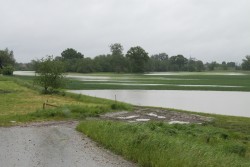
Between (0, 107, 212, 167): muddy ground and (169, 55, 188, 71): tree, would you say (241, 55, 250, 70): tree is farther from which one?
(0, 107, 212, 167): muddy ground

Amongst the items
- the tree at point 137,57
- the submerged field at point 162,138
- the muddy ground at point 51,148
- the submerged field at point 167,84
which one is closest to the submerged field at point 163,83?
the submerged field at point 167,84

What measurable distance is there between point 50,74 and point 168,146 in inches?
1120

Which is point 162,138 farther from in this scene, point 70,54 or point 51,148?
point 70,54

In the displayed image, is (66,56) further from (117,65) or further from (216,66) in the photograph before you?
(216,66)

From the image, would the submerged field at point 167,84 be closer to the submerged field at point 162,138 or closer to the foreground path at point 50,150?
the submerged field at point 162,138

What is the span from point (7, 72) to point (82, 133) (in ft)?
260

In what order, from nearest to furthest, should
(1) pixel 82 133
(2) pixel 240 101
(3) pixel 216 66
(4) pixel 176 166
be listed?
(4) pixel 176 166, (1) pixel 82 133, (2) pixel 240 101, (3) pixel 216 66

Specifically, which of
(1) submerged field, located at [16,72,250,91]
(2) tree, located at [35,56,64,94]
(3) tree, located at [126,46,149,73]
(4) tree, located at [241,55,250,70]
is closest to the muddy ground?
(2) tree, located at [35,56,64,94]

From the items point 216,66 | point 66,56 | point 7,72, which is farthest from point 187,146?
point 216,66

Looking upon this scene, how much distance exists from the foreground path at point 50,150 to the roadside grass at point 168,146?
0.37 meters

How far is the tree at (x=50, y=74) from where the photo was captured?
3712cm

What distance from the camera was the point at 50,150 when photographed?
1220 cm

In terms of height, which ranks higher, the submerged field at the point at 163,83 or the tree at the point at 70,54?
the tree at the point at 70,54

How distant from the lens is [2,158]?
1084 cm
